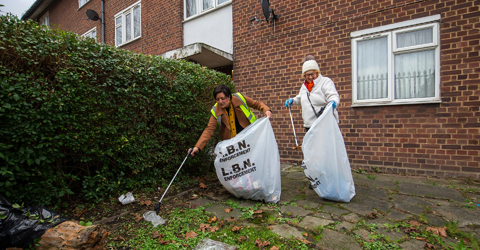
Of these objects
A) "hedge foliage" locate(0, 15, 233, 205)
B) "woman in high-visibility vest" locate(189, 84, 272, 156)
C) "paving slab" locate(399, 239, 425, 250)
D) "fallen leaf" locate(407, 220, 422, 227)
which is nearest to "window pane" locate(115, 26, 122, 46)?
"hedge foliage" locate(0, 15, 233, 205)

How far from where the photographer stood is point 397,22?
4473mm

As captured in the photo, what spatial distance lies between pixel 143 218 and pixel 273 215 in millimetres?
1451

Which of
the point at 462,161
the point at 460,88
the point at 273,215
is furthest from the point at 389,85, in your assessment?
the point at 273,215

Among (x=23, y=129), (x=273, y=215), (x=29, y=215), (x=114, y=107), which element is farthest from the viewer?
(x=114, y=107)

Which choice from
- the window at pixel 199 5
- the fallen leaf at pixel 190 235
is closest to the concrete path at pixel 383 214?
the fallen leaf at pixel 190 235

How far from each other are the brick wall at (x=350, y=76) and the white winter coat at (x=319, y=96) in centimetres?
188

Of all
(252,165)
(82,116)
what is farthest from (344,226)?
(82,116)

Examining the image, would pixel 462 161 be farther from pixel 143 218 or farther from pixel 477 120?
pixel 143 218

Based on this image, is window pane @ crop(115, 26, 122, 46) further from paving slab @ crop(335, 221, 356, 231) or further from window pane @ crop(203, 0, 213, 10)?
paving slab @ crop(335, 221, 356, 231)

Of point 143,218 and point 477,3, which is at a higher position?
point 477,3

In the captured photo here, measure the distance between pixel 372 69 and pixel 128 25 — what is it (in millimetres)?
9716

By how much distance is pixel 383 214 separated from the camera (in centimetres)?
Answer: 263

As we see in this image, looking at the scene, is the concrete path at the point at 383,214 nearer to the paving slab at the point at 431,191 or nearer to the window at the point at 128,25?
the paving slab at the point at 431,191

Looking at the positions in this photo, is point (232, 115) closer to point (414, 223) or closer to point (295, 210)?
point (295, 210)
